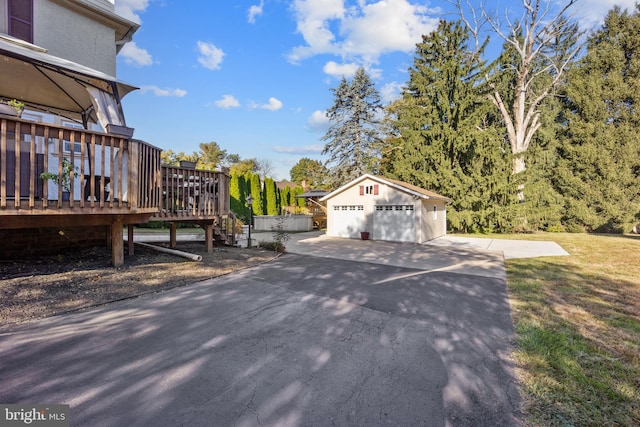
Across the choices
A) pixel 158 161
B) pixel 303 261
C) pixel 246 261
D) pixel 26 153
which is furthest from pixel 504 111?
pixel 26 153

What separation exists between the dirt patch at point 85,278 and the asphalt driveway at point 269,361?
0.38 m

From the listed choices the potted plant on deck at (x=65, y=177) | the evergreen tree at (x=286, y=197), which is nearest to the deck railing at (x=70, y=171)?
the potted plant on deck at (x=65, y=177)

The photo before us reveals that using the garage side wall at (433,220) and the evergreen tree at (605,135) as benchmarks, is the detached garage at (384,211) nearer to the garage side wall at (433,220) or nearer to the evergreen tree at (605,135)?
the garage side wall at (433,220)

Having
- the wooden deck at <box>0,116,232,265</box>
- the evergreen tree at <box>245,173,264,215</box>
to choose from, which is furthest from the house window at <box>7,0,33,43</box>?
the evergreen tree at <box>245,173,264,215</box>

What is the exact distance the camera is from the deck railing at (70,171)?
12.4ft

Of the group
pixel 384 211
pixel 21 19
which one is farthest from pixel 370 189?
pixel 21 19

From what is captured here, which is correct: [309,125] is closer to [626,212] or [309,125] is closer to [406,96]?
[406,96]

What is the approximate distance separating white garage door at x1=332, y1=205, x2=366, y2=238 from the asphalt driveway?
1082 cm

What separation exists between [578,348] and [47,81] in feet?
32.5

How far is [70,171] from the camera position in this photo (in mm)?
4270

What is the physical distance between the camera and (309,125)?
37281 mm

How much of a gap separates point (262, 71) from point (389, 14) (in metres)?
7.11

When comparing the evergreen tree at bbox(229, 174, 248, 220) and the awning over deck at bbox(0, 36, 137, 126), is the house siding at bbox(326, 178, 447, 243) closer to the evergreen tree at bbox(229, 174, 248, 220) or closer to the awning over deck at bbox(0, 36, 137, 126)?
the evergreen tree at bbox(229, 174, 248, 220)

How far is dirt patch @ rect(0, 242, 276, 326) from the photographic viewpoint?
3.73 meters
